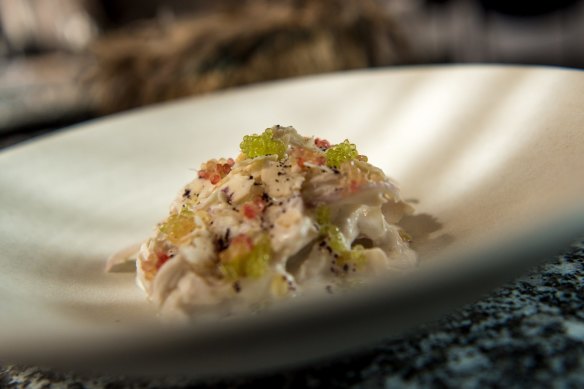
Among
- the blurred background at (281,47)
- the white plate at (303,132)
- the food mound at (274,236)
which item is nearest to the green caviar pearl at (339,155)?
the food mound at (274,236)

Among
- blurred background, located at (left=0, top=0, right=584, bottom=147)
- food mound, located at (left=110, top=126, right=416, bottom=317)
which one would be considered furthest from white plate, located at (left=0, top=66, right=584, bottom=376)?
blurred background, located at (left=0, top=0, right=584, bottom=147)

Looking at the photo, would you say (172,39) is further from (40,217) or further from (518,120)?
(518,120)

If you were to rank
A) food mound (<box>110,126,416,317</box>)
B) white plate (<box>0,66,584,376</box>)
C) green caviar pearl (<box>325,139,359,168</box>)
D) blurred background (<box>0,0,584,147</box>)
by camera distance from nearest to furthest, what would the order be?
white plate (<box>0,66,584,376</box>)
food mound (<box>110,126,416,317</box>)
green caviar pearl (<box>325,139,359,168</box>)
blurred background (<box>0,0,584,147</box>)

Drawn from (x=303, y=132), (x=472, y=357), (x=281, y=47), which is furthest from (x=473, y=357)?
(x=281, y=47)

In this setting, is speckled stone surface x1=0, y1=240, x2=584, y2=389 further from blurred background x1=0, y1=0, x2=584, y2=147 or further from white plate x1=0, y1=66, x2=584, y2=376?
blurred background x1=0, y1=0, x2=584, y2=147

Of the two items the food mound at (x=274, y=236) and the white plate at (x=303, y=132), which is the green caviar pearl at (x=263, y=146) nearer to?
the food mound at (x=274, y=236)

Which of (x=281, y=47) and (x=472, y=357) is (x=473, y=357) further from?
(x=281, y=47)
